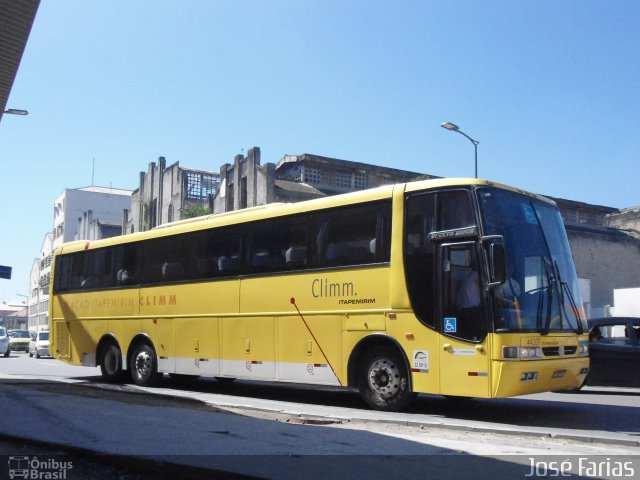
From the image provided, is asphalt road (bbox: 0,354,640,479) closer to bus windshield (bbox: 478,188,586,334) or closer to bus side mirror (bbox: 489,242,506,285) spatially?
bus windshield (bbox: 478,188,586,334)

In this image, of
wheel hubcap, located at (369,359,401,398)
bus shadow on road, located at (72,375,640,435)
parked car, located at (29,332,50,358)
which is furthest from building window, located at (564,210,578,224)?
→ wheel hubcap, located at (369,359,401,398)

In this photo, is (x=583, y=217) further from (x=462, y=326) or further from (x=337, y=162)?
(x=462, y=326)

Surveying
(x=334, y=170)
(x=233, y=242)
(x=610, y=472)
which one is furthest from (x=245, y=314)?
(x=334, y=170)

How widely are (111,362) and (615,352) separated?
475 inches

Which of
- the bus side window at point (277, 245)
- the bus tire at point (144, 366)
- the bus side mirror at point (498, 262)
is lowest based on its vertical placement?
the bus tire at point (144, 366)

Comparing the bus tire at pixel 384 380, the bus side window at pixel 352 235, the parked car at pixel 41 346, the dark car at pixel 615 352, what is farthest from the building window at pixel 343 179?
the bus tire at pixel 384 380

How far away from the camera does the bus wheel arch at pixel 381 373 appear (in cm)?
1109

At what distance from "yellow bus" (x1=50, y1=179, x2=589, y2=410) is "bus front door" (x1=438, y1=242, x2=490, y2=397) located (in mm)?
19

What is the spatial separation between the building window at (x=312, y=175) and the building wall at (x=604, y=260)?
18156 mm

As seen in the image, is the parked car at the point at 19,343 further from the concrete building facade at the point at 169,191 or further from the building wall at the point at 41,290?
the building wall at the point at 41,290

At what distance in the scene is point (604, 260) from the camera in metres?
49.8

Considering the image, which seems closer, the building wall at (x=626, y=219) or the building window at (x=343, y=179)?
the building window at (x=343, y=179)

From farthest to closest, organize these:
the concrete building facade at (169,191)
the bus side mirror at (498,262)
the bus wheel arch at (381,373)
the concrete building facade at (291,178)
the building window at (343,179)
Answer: the concrete building facade at (169,191), the building window at (343,179), the concrete building facade at (291,178), the bus wheel arch at (381,373), the bus side mirror at (498,262)

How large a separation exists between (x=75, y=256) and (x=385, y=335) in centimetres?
1095
